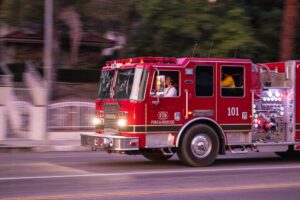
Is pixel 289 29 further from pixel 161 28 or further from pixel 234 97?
pixel 234 97

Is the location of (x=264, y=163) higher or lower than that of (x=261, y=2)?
lower

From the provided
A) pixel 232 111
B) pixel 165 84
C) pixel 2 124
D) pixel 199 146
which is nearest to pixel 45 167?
pixel 165 84

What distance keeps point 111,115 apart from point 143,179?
2480mm

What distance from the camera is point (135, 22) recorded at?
29.3m

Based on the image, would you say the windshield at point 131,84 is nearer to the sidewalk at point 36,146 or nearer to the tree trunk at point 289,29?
the sidewalk at point 36,146

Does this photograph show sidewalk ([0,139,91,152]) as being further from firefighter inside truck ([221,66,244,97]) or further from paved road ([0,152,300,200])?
firefighter inside truck ([221,66,244,97])

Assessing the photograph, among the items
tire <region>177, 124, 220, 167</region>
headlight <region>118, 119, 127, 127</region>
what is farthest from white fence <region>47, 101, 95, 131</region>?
tire <region>177, 124, 220, 167</region>

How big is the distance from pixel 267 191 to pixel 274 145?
13.5 feet

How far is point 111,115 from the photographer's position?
1311 cm

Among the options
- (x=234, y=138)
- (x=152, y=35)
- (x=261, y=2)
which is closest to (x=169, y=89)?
A: (x=234, y=138)

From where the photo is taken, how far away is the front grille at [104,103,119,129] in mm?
12930

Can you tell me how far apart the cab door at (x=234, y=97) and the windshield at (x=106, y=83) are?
8.09 feet

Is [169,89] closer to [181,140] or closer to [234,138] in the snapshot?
[181,140]

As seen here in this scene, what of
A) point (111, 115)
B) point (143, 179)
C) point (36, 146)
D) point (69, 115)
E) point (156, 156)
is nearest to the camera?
point (143, 179)
